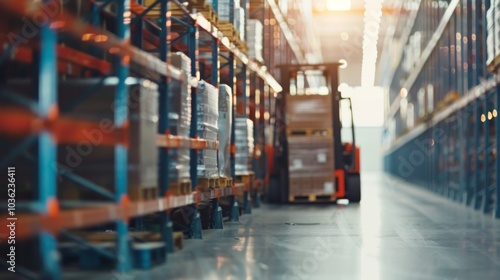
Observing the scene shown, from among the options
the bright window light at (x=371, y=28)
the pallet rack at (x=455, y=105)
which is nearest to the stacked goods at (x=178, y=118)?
the pallet rack at (x=455, y=105)

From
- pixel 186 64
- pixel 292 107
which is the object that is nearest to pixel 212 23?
pixel 186 64

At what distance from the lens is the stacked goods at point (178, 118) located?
673 centimetres

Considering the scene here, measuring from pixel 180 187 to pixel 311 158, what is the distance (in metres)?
7.75

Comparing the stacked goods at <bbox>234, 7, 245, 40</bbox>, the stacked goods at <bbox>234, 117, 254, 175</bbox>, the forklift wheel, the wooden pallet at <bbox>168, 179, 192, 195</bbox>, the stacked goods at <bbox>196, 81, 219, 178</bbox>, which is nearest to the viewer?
the wooden pallet at <bbox>168, 179, 192, 195</bbox>

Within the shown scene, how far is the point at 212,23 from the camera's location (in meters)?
8.93

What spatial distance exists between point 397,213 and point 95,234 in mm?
7121

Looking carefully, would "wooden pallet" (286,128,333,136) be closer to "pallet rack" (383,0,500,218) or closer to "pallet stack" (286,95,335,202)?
"pallet stack" (286,95,335,202)

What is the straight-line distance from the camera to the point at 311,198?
564 inches

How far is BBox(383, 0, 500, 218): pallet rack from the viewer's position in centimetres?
1255

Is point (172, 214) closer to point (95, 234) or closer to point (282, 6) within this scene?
point (95, 234)

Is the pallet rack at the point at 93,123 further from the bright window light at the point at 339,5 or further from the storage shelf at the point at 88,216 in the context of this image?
the bright window light at the point at 339,5

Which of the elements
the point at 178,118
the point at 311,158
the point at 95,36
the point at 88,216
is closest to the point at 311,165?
the point at 311,158

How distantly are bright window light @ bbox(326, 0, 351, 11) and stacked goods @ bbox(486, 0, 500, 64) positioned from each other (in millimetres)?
22751

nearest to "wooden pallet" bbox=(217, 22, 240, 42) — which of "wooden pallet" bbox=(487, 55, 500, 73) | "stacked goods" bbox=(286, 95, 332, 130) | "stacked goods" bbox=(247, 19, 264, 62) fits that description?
"stacked goods" bbox=(247, 19, 264, 62)
